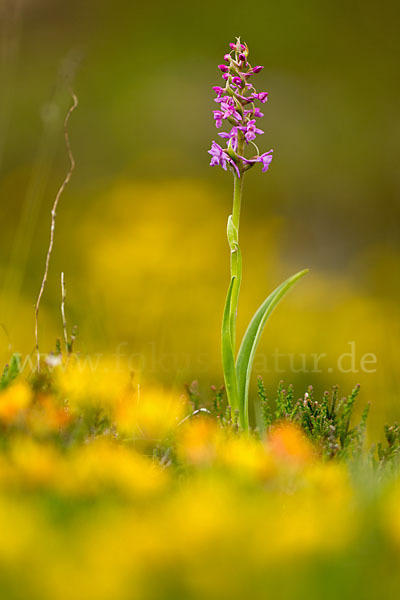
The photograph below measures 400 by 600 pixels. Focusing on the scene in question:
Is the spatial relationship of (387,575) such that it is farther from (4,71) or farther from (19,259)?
(4,71)

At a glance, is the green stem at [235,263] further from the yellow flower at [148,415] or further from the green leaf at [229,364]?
the yellow flower at [148,415]

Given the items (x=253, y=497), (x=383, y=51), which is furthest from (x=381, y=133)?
(x=253, y=497)

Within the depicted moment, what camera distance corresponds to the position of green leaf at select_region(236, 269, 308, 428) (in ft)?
6.51

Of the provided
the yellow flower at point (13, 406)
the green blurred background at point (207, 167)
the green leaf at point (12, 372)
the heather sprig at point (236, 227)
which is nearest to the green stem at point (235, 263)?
the heather sprig at point (236, 227)

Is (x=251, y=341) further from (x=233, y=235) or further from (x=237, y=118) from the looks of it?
(x=237, y=118)

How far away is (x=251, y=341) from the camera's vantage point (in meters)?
2.04

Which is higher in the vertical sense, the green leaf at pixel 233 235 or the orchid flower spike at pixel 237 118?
the orchid flower spike at pixel 237 118

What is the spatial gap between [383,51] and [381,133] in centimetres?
53

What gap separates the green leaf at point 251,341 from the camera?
198 cm

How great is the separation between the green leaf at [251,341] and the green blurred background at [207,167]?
6.81ft

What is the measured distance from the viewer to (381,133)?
477 centimetres

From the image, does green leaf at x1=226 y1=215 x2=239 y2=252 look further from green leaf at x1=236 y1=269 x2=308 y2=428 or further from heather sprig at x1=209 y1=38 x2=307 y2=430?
green leaf at x1=236 y1=269 x2=308 y2=428

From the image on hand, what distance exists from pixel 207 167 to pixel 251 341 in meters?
2.72

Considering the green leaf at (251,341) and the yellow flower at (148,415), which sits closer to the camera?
the yellow flower at (148,415)
